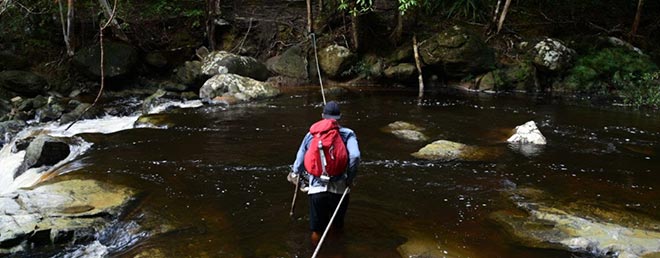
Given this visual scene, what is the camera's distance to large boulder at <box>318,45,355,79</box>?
17.2m

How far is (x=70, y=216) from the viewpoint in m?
5.65

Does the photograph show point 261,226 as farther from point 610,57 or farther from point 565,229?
point 610,57

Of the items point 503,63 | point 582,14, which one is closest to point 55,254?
point 503,63

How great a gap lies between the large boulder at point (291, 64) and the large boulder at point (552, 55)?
→ 24.5ft

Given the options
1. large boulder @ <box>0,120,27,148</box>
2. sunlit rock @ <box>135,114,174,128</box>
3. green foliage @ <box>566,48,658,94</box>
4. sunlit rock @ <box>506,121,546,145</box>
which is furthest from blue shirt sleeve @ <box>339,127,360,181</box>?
green foliage @ <box>566,48,658,94</box>

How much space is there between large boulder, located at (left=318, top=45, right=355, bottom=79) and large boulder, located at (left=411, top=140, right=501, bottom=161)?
28.5 ft

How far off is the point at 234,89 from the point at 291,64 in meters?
3.50

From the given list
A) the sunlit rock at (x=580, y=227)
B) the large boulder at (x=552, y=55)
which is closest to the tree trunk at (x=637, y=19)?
the large boulder at (x=552, y=55)

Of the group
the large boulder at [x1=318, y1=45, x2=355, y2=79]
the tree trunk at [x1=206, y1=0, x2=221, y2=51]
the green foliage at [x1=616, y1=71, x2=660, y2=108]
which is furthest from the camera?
the tree trunk at [x1=206, y1=0, x2=221, y2=51]

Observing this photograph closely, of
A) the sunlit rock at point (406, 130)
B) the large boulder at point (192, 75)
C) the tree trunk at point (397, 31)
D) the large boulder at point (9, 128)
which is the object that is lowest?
the sunlit rock at point (406, 130)

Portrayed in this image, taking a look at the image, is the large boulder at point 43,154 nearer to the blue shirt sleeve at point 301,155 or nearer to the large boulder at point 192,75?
the blue shirt sleeve at point 301,155

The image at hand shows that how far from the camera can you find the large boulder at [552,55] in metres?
15.8

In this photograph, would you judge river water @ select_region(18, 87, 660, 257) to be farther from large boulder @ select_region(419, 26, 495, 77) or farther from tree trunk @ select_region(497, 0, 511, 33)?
tree trunk @ select_region(497, 0, 511, 33)

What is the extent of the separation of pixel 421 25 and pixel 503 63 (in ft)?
10.9
